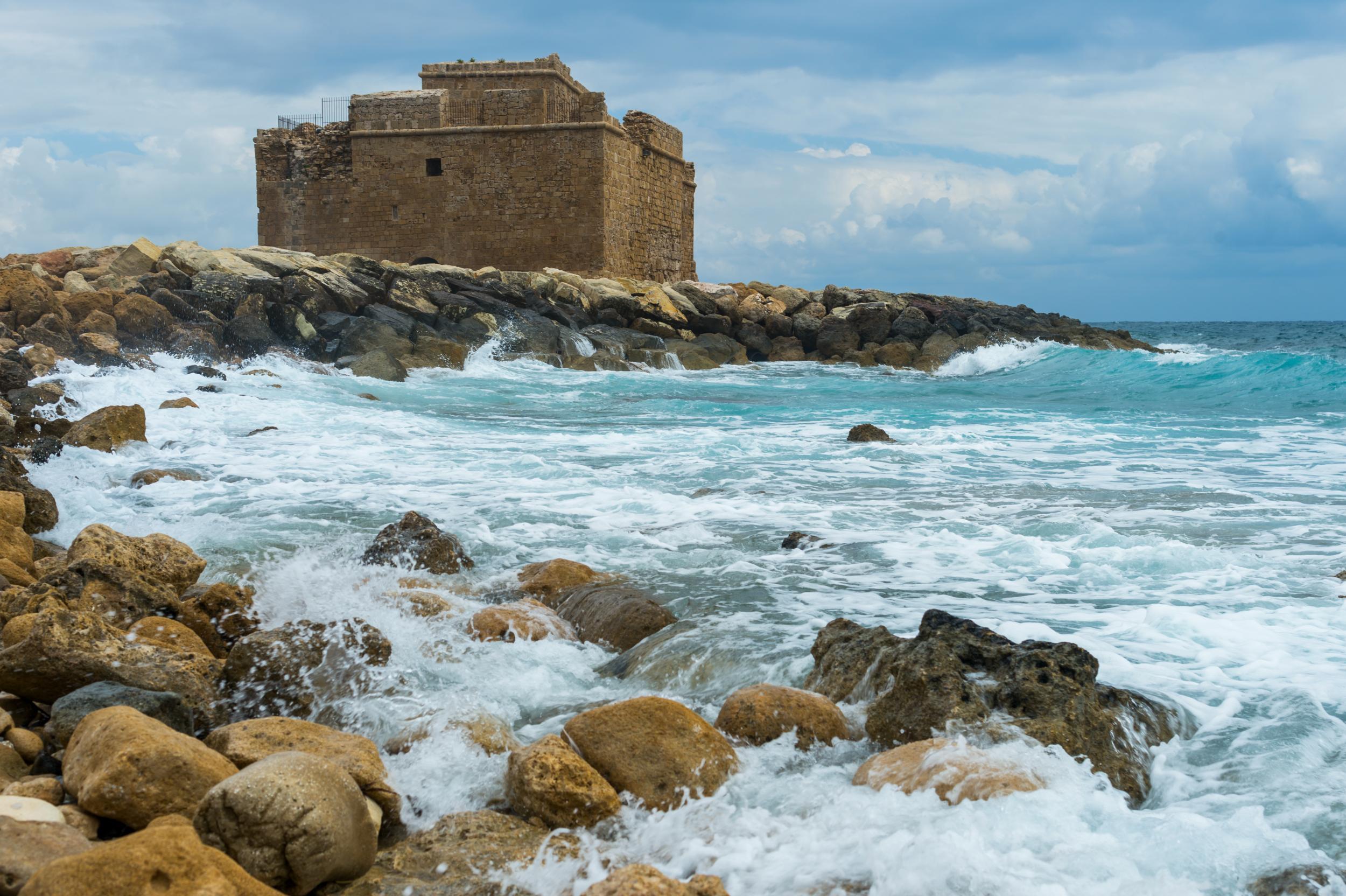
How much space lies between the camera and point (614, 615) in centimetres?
429

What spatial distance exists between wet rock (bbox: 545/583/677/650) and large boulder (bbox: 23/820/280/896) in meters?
2.32

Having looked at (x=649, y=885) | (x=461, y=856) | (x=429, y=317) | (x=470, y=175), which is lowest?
(x=461, y=856)

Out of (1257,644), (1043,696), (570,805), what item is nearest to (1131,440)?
(1257,644)

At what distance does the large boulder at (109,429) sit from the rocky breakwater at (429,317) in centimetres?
66

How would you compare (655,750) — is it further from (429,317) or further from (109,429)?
(429,317)

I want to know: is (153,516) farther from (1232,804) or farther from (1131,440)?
(1131,440)

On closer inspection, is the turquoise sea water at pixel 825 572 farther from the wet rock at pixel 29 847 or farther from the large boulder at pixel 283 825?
the wet rock at pixel 29 847

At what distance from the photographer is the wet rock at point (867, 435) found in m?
9.99

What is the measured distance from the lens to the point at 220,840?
2178 millimetres

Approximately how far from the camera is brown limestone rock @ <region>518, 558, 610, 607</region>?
15.6ft

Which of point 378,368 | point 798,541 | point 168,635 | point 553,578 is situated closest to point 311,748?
point 168,635

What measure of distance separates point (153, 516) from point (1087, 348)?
78.2 ft

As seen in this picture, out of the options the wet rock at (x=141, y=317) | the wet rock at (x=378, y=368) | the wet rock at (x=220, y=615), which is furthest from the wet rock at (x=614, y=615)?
the wet rock at (x=378, y=368)

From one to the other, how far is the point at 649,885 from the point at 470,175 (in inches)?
998
